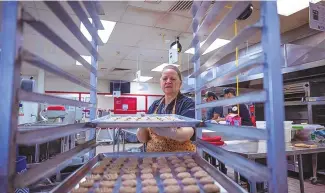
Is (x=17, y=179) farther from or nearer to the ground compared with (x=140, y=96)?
nearer to the ground

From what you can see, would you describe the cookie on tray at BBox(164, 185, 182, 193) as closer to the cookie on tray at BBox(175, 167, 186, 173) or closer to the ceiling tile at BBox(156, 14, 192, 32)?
the cookie on tray at BBox(175, 167, 186, 173)

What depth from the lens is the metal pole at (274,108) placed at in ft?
1.76

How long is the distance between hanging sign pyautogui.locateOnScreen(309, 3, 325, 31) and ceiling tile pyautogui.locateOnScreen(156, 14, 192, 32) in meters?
2.05

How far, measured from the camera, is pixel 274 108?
1.76 feet

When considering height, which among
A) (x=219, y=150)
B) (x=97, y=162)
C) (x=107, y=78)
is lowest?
(x=97, y=162)

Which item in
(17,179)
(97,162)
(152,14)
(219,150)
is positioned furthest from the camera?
(152,14)

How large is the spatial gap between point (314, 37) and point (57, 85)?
33.9ft

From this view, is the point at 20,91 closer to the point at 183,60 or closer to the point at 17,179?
the point at 17,179

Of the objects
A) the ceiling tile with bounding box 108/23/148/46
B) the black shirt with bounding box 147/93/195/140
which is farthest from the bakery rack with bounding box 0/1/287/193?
the ceiling tile with bounding box 108/23/148/46

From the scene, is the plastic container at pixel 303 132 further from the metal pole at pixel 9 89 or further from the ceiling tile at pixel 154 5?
the metal pole at pixel 9 89

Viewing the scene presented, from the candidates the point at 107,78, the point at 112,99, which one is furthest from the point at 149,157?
the point at 112,99

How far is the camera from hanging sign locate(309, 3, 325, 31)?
2688mm

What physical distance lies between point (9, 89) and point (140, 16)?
3.89 metres

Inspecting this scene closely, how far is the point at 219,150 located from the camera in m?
0.92
